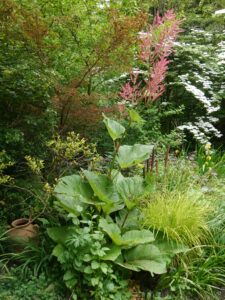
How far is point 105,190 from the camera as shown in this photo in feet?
7.33

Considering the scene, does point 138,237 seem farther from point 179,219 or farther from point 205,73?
point 205,73

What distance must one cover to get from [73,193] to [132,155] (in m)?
0.64

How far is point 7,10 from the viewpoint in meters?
2.79

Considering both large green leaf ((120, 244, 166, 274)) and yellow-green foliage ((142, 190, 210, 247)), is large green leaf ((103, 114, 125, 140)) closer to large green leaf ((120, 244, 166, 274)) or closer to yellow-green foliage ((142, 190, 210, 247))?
yellow-green foliage ((142, 190, 210, 247))

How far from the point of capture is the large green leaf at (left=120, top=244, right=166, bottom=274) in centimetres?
196

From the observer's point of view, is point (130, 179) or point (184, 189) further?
point (184, 189)

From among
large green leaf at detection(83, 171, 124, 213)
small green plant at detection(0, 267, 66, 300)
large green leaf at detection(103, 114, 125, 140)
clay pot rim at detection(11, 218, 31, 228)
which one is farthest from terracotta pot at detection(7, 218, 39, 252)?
large green leaf at detection(103, 114, 125, 140)

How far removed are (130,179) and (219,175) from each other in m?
2.18

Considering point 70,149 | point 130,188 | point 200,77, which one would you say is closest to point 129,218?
point 130,188

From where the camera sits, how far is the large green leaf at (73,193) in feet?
6.89

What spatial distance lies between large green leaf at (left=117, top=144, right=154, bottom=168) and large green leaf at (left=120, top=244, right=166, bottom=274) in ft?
2.34

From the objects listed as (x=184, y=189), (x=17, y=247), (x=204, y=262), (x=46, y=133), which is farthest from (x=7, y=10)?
(x=204, y=262)

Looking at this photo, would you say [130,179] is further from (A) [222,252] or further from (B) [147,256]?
(A) [222,252]

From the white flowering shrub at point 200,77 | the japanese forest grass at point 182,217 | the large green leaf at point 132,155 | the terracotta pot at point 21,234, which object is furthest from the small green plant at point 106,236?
the white flowering shrub at point 200,77
